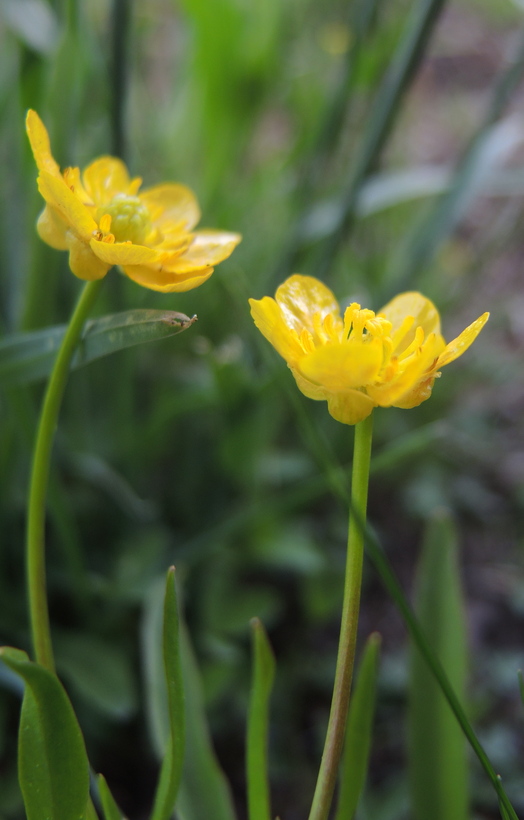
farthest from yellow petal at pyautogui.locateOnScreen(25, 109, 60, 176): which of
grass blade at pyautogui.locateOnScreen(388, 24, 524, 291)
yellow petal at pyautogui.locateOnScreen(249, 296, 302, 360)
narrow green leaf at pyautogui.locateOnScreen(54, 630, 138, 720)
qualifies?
grass blade at pyautogui.locateOnScreen(388, 24, 524, 291)

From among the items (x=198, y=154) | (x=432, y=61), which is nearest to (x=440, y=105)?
(x=432, y=61)

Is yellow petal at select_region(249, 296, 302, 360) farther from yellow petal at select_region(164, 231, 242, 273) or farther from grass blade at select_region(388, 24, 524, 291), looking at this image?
grass blade at select_region(388, 24, 524, 291)

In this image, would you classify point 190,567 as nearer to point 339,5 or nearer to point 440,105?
point 339,5

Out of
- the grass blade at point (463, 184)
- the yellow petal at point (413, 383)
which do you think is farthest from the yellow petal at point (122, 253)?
the grass blade at point (463, 184)

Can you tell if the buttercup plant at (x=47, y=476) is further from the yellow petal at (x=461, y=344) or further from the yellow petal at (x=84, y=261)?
the yellow petal at (x=461, y=344)

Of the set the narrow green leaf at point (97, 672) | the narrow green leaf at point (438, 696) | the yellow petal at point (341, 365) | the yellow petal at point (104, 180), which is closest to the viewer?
the yellow petal at point (341, 365)

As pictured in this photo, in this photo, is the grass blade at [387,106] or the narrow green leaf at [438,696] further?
the grass blade at [387,106]
